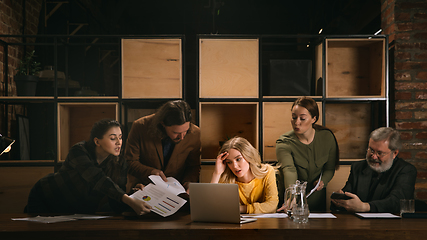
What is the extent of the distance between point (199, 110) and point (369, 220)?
1664 millimetres

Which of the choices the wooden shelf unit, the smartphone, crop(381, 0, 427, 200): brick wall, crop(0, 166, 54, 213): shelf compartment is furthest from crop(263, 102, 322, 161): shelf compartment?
crop(0, 166, 54, 213): shelf compartment

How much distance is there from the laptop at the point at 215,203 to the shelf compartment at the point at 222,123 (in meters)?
1.45

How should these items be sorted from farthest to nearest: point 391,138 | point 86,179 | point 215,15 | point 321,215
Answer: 1. point 215,15
2. point 86,179
3. point 391,138
4. point 321,215

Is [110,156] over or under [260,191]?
over

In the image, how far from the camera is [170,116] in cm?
277

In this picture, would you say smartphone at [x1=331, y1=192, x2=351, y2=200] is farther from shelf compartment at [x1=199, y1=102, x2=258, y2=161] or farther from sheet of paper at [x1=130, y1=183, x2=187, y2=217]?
shelf compartment at [x1=199, y1=102, x2=258, y2=161]

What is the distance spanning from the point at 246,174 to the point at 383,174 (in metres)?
1.02

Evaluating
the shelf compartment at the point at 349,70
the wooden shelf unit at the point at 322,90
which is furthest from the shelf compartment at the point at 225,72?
the shelf compartment at the point at 349,70

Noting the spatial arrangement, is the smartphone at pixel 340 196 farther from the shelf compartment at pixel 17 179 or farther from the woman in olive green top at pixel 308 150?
the shelf compartment at pixel 17 179

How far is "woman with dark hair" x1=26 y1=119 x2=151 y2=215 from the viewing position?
2.53 meters

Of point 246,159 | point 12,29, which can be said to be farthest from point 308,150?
point 12,29

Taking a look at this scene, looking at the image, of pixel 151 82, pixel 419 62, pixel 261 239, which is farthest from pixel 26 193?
pixel 419 62

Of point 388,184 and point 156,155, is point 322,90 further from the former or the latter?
point 156,155

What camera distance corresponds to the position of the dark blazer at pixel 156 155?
281 centimetres
